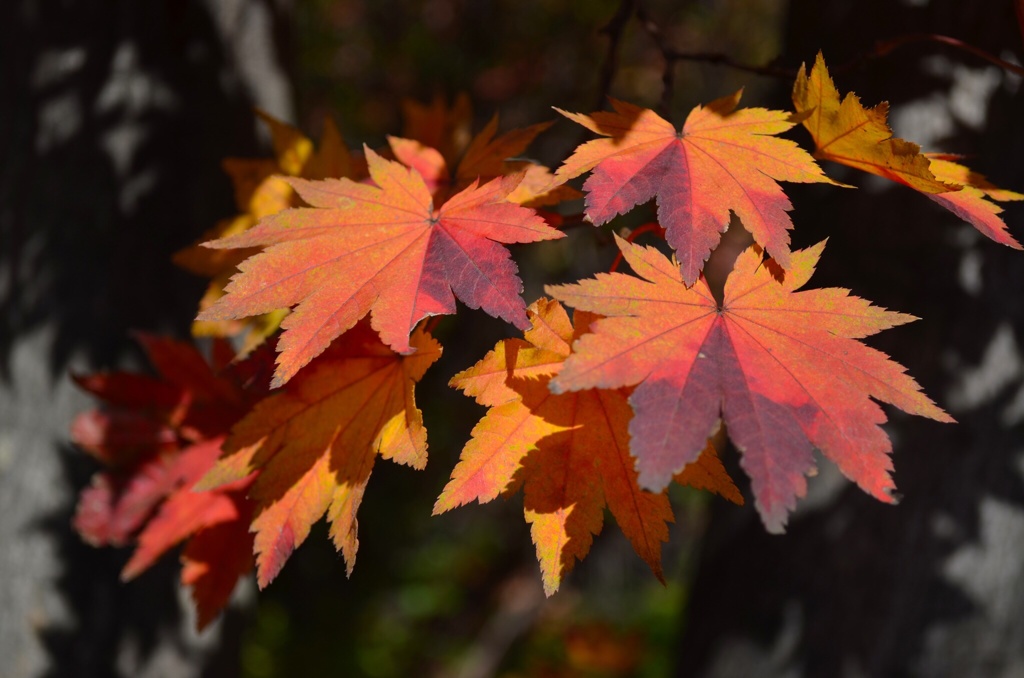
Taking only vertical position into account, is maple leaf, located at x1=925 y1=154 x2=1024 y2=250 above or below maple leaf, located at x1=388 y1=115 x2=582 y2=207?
below

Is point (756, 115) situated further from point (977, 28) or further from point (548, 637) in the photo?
point (548, 637)

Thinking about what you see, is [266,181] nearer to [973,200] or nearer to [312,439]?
[312,439]

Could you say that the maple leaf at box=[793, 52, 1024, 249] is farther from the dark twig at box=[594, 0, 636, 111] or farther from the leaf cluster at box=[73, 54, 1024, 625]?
the dark twig at box=[594, 0, 636, 111]

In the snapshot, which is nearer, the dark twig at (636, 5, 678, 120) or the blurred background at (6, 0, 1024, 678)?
the dark twig at (636, 5, 678, 120)

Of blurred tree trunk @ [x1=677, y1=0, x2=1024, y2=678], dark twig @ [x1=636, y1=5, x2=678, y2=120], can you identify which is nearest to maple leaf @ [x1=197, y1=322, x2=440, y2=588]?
dark twig @ [x1=636, y1=5, x2=678, y2=120]

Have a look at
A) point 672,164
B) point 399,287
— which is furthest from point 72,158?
point 672,164

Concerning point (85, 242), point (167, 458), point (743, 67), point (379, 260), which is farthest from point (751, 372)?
point (85, 242)
